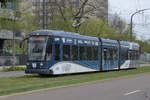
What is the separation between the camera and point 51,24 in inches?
1511

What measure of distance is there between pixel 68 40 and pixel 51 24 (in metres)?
16.5

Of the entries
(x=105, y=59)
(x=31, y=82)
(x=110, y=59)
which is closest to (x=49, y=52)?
(x=31, y=82)

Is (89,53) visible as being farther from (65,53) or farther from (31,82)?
(31,82)

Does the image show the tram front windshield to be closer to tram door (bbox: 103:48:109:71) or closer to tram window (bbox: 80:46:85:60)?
Answer: tram window (bbox: 80:46:85:60)

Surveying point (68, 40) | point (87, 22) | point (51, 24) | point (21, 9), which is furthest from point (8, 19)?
point (87, 22)

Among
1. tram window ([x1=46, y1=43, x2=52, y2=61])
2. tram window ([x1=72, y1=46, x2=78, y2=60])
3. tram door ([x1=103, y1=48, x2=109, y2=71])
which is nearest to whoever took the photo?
tram window ([x1=46, y1=43, x2=52, y2=61])

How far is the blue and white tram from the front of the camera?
20.5 metres

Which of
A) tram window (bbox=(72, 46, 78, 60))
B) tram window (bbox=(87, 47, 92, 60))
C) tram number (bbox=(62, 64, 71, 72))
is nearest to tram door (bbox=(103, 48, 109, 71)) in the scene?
tram window (bbox=(87, 47, 92, 60))

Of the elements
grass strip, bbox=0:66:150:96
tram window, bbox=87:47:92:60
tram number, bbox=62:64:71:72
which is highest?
tram window, bbox=87:47:92:60

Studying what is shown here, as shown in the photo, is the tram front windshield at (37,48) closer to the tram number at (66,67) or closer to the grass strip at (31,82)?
the grass strip at (31,82)

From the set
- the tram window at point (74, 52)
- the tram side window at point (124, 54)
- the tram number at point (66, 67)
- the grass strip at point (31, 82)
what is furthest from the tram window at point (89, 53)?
the tram side window at point (124, 54)

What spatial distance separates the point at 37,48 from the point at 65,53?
2.36 meters

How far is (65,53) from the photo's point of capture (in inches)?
861

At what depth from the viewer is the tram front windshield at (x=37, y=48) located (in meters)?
20.5
